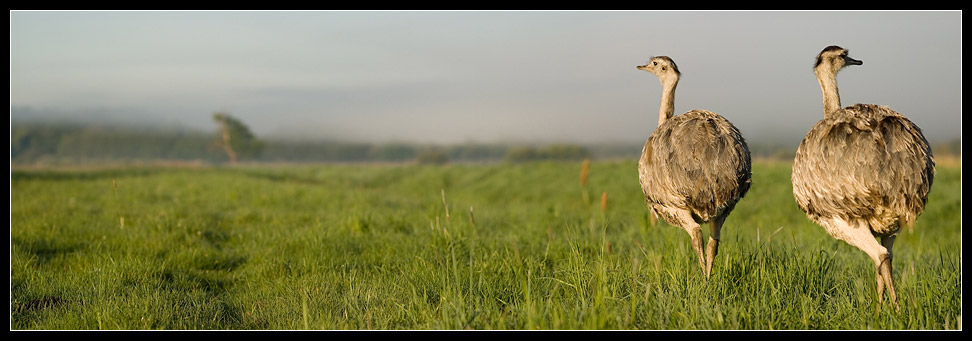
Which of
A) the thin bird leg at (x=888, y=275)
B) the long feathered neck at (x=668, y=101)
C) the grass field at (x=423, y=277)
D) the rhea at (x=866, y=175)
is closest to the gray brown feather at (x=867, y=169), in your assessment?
the rhea at (x=866, y=175)

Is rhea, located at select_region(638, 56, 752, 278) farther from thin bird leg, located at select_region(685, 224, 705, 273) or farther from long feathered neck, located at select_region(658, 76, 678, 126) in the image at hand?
long feathered neck, located at select_region(658, 76, 678, 126)

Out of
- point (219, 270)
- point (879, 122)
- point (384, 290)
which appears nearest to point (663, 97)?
point (879, 122)

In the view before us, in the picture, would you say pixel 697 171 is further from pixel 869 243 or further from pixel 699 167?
pixel 869 243

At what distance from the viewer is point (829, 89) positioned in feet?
16.8

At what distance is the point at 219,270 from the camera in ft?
23.0

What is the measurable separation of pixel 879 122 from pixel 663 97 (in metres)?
2.12

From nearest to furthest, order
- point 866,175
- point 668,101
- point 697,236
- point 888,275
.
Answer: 1. point 866,175
2. point 888,275
3. point 697,236
4. point 668,101

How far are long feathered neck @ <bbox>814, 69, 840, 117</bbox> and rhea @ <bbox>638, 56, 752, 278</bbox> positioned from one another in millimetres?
748

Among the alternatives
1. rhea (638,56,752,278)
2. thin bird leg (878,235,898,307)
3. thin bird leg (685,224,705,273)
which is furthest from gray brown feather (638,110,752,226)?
thin bird leg (878,235,898,307)

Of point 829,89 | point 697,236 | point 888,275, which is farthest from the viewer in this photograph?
point 697,236

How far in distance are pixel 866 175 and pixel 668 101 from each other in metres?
2.21

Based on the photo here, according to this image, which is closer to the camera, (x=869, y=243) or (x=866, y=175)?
(x=866, y=175)

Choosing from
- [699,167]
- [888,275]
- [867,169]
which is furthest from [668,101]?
[888,275]
